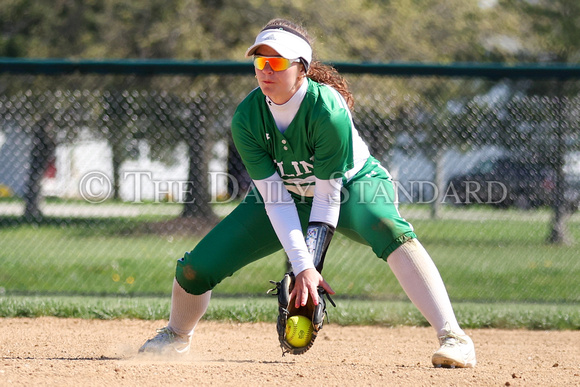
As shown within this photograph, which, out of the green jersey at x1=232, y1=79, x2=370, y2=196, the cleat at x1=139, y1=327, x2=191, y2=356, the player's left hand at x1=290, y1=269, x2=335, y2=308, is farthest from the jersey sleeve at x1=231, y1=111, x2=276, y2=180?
the cleat at x1=139, y1=327, x2=191, y2=356

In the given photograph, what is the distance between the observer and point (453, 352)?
321 centimetres

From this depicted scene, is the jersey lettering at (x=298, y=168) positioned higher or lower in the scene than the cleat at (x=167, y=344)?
higher

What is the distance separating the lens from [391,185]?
3.46 metres

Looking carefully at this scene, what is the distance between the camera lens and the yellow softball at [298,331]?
10.3 ft

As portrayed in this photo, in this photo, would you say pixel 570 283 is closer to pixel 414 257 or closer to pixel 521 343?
pixel 521 343

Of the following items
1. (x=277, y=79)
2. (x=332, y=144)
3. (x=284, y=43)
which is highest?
(x=284, y=43)

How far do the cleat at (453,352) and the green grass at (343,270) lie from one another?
7.01ft

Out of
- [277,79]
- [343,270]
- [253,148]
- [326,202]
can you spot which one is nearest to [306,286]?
[326,202]

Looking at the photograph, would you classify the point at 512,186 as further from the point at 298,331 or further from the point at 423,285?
the point at 298,331

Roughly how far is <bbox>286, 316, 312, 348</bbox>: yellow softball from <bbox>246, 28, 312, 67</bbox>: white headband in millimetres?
1193

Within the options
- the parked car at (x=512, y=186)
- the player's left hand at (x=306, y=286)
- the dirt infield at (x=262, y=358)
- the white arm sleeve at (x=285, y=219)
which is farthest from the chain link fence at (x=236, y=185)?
the player's left hand at (x=306, y=286)

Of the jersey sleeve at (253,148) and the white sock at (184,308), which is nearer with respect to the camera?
the jersey sleeve at (253,148)

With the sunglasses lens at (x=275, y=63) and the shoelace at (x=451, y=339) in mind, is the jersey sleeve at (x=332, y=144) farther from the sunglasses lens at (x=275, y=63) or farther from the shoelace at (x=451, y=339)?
the shoelace at (x=451, y=339)

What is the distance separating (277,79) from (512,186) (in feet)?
13.6
